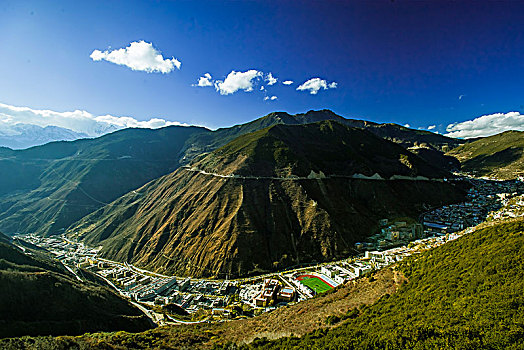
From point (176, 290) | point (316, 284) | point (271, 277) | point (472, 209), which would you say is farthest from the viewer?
point (472, 209)

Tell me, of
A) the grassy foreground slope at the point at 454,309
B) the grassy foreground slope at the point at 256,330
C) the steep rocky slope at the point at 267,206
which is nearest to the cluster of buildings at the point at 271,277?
the steep rocky slope at the point at 267,206

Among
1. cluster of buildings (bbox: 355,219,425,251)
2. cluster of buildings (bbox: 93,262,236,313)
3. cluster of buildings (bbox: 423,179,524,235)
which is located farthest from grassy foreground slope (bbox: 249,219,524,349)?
cluster of buildings (bbox: 423,179,524,235)

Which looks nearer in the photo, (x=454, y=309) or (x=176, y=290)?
(x=454, y=309)

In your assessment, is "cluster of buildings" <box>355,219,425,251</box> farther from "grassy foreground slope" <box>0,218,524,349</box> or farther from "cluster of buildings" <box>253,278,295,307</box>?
"grassy foreground slope" <box>0,218,524,349</box>

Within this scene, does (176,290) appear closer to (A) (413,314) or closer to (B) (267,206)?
(B) (267,206)

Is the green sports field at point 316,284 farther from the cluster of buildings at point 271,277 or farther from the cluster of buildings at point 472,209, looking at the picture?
the cluster of buildings at point 472,209

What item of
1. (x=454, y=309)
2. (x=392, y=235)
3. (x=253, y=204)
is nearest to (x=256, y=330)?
(x=454, y=309)

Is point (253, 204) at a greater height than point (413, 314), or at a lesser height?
greater
